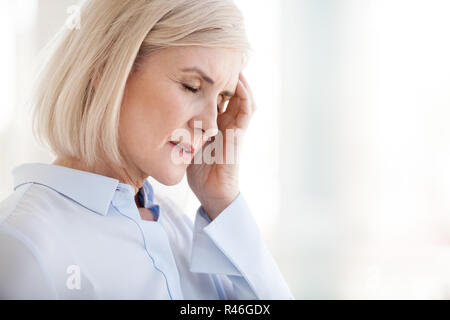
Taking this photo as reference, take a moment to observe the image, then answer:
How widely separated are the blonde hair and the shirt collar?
48mm

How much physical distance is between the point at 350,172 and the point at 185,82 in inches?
51.4

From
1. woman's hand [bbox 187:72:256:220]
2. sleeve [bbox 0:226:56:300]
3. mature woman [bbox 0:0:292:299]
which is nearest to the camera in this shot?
sleeve [bbox 0:226:56:300]

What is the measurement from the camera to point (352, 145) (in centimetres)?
196

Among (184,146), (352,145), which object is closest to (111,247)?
(184,146)

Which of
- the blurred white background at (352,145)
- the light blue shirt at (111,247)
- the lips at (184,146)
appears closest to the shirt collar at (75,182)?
the light blue shirt at (111,247)

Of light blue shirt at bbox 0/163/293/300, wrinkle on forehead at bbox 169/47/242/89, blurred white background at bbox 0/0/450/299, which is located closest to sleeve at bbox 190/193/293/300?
light blue shirt at bbox 0/163/293/300

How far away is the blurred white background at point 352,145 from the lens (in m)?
1.89

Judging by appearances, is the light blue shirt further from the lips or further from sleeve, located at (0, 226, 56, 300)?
the lips

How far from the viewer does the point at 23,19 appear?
5.57 feet

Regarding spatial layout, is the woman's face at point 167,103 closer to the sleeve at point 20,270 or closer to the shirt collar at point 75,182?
the shirt collar at point 75,182

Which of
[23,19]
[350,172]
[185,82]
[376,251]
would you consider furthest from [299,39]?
[185,82]

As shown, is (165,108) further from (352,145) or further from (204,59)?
(352,145)

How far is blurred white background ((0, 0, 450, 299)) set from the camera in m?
1.89

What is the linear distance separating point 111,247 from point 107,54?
36cm
